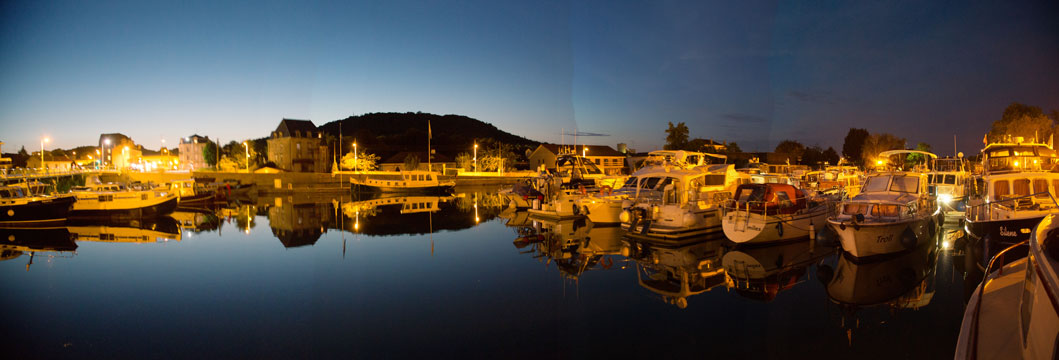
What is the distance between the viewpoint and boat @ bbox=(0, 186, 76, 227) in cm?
2139

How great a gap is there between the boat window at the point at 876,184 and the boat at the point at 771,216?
4.43ft

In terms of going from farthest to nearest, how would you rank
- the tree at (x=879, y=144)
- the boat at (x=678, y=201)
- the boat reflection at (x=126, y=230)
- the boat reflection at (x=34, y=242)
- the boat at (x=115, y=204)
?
1. the tree at (x=879, y=144)
2. the boat at (x=115, y=204)
3. the boat reflection at (x=126, y=230)
4. the boat reflection at (x=34, y=242)
5. the boat at (x=678, y=201)

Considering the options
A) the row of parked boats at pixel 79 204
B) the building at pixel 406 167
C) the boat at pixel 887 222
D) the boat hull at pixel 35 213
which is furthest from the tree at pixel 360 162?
the boat at pixel 887 222

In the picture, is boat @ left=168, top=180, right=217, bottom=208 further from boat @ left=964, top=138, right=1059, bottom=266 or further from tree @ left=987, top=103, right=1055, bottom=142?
tree @ left=987, top=103, right=1055, bottom=142

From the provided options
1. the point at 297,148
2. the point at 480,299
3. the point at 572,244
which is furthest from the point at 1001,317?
the point at 297,148

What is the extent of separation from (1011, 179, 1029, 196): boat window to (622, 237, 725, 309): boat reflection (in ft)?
→ 22.7

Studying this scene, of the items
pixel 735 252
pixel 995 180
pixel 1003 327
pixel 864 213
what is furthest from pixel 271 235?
pixel 995 180

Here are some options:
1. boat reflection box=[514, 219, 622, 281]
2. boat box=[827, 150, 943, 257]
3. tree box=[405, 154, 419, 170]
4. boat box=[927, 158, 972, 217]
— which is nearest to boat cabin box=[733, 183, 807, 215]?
boat box=[827, 150, 943, 257]

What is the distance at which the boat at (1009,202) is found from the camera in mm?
9742

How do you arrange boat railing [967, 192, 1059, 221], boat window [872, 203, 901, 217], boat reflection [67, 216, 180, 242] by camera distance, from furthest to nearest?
boat reflection [67, 216, 180, 242] → boat window [872, 203, 901, 217] → boat railing [967, 192, 1059, 221]

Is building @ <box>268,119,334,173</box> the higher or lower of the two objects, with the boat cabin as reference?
higher

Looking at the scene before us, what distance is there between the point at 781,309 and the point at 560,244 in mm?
8025

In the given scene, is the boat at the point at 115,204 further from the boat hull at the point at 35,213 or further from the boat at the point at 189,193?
the boat at the point at 189,193

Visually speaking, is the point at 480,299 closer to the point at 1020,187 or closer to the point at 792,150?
the point at 1020,187
